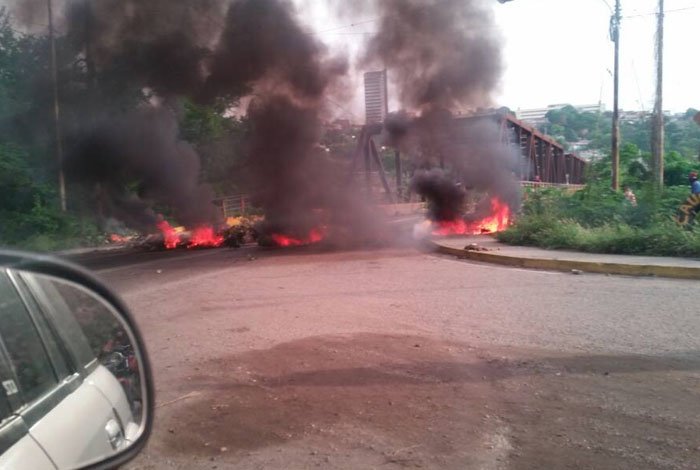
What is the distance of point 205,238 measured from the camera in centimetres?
1938

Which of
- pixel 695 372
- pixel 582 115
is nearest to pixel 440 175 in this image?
pixel 695 372

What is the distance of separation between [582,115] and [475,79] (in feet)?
159

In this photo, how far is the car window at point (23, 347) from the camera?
1.74m

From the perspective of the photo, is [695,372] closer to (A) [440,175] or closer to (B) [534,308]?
(B) [534,308]

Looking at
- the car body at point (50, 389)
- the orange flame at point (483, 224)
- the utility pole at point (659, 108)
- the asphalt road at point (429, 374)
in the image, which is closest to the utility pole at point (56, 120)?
the orange flame at point (483, 224)

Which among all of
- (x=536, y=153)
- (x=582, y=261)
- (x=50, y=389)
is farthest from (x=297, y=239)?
(x=536, y=153)

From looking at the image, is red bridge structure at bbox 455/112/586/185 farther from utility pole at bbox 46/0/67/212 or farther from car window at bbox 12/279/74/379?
car window at bbox 12/279/74/379

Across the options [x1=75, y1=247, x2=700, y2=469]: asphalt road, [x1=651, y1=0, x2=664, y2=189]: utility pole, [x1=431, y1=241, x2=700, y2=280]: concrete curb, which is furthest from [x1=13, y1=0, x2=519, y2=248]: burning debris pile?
[x1=75, y1=247, x2=700, y2=469]: asphalt road

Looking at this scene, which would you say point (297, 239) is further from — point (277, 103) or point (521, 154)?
point (521, 154)

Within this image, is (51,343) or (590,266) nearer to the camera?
(51,343)

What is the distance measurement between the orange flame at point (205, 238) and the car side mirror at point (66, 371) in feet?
55.2

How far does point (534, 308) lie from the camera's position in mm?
7801

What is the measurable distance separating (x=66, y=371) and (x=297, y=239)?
16072 mm

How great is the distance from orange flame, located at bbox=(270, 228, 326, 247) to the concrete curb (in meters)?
5.98
